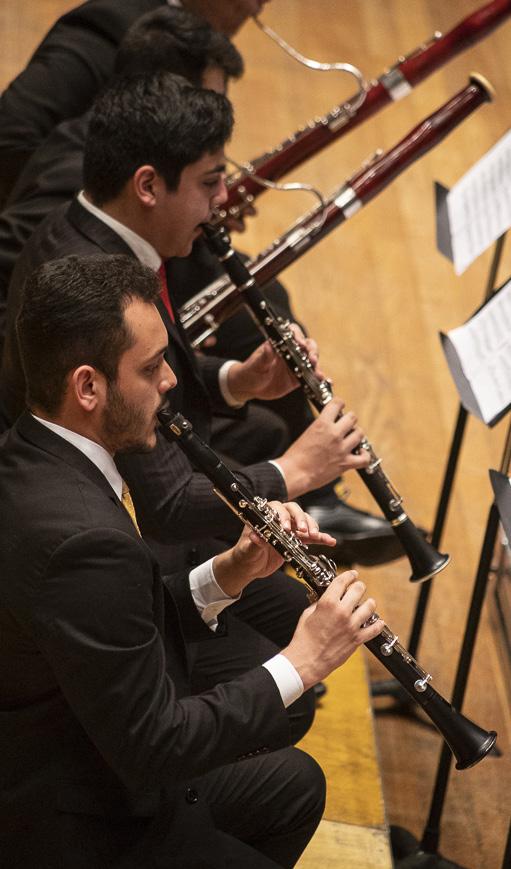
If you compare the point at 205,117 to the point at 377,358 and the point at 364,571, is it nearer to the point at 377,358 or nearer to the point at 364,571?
the point at 364,571

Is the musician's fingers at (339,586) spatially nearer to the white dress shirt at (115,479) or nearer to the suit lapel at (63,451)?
the white dress shirt at (115,479)

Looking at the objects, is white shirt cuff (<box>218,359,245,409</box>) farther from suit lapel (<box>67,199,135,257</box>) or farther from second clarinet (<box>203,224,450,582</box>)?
suit lapel (<box>67,199,135,257</box>)

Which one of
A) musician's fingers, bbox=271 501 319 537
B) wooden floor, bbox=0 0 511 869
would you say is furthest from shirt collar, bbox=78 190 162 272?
wooden floor, bbox=0 0 511 869

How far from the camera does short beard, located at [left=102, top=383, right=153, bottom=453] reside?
57.0 inches

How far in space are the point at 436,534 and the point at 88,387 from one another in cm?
113

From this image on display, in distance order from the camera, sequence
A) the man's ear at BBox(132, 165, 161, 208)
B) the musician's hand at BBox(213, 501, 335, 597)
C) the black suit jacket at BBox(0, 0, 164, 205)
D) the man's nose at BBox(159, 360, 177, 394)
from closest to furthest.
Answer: the man's nose at BBox(159, 360, 177, 394), the musician's hand at BBox(213, 501, 335, 597), the man's ear at BBox(132, 165, 161, 208), the black suit jacket at BBox(0, 0, 164, 205)

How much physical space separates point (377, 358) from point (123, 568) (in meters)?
2.31

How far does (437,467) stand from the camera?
3191mm

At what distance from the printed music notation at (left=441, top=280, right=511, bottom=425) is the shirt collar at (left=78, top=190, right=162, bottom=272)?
533 millimetres

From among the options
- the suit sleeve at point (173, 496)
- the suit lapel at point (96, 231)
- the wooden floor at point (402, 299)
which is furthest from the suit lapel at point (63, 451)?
the wooden floor at point (402, 299)

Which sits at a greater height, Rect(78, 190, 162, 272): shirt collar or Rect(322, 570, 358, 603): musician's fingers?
Rect(78, 190, 162, 272): shirt collar

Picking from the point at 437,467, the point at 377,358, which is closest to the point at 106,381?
the point at 437,467

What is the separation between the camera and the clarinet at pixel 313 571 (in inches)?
62.6

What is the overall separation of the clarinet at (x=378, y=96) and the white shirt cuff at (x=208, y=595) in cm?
121
